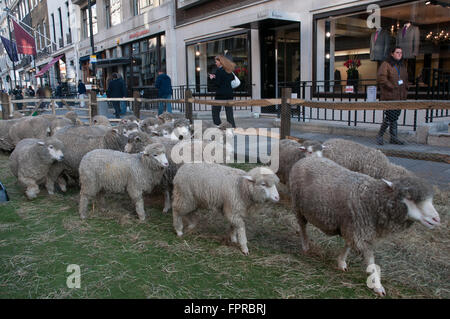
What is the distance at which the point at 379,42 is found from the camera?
9.71 meters

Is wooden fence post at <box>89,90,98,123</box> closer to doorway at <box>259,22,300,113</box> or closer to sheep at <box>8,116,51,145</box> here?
sheep at <box>8,116,51,145</box>

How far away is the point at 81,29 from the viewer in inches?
1239

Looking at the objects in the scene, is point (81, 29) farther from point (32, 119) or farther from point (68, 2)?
point (32, 119)

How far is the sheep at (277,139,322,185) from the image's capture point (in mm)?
4246

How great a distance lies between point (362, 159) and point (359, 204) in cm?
155

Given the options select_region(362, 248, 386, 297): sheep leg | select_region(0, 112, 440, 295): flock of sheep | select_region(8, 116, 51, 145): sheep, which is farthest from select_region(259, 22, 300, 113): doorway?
select_region(362, 248, 386, 297): sheep leg

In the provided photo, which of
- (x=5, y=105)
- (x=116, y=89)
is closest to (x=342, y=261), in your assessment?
(x=5, y=105)

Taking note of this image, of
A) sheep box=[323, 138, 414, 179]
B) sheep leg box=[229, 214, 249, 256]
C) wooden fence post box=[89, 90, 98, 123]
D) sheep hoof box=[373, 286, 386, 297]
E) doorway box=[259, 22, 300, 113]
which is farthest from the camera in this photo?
doorway box=[259, 22, 300, 113]

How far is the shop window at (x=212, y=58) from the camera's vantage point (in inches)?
564

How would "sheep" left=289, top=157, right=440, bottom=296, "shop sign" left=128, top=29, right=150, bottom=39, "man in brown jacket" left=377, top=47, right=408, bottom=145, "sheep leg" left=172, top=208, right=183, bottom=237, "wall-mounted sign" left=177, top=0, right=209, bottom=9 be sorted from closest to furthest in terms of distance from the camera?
"sheep" left=289, top=157, right=440, bottom=296, "sheep leg" left=172, top=208, right=183, bottom=237, "man in brown jacket" left=377, top=47, right=408, bottom=145, "wall-mounted sign" left=177, top=0, right=209, bottom=9, "shop sign" left=128, top=29, right=150, bottom=39

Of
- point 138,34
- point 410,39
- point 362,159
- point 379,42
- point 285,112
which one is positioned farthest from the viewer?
point 138,34

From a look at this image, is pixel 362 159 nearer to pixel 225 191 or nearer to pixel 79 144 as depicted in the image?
pixel 225 191

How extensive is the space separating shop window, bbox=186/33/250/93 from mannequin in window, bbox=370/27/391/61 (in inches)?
201
